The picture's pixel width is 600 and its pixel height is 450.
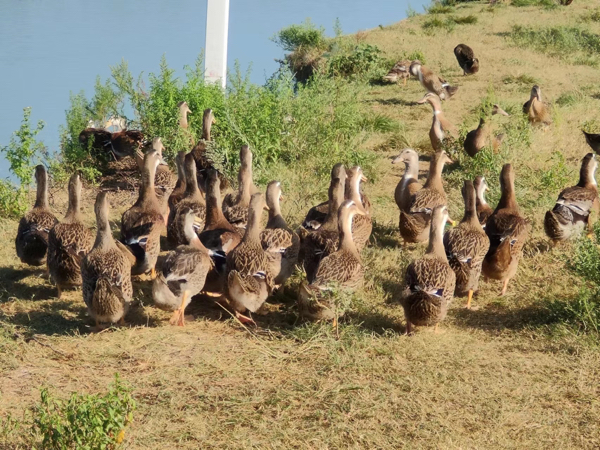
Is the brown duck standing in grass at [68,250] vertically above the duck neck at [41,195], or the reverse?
the duck neck at [41,195]

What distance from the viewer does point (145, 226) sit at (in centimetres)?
800

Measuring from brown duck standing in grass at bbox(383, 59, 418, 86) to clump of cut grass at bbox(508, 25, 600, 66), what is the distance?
349 centimetres

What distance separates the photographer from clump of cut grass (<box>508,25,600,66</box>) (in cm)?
1795

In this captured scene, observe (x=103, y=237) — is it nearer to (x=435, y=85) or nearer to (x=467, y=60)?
(x=435, y=85)

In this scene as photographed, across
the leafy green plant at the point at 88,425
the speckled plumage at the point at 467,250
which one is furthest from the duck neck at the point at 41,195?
the speckled plumage at the point at 467,250

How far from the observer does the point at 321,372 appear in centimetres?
606

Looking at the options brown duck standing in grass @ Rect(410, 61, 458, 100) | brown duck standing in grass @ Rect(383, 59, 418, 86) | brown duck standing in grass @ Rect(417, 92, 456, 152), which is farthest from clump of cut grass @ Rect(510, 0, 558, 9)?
brown duck standing in grass @ Rect(417, 92, 456, 152)

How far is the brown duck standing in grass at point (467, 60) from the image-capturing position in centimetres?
1691

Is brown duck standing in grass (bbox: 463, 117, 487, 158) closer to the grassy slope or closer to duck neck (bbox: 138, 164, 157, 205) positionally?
the grassy slope

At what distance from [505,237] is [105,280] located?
3.69m

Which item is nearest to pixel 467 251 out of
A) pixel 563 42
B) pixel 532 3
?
pixel 563 42

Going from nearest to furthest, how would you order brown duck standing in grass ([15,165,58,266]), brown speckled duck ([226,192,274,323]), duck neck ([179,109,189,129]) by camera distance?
1. brown speckled duck ([226,192,274,323])
2. brown duck standing in grass ([15,165,58,266])
3. duck neck ([179,109,189,129])

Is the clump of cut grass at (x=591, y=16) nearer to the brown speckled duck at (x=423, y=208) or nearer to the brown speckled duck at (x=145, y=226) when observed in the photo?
the brown speckled duck at (x=423, y=208)

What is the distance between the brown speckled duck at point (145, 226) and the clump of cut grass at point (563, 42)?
1209 cm
